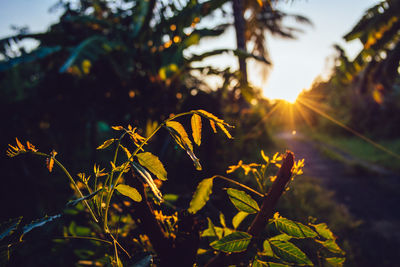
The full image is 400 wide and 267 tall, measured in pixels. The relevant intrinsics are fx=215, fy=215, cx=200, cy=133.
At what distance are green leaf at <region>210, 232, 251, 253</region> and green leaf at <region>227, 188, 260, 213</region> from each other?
54 millimetres

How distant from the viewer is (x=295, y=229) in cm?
43

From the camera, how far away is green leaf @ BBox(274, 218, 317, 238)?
417 millimetres

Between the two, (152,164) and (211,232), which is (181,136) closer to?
(152,164)

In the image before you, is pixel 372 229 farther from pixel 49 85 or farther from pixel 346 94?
pixel 346 94

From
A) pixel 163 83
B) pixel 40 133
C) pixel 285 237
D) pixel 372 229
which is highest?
pixel 163 83

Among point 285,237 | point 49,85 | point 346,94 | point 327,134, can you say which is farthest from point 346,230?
point 346,94

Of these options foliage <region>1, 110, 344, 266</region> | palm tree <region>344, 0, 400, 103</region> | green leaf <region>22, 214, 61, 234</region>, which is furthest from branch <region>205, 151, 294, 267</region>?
palm tree <region>344, 0, 400, 103</region>

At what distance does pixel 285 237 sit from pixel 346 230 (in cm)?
341

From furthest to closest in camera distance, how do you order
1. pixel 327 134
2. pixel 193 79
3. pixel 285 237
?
pixel 327 134
pixel 193 79
pixel 285 237

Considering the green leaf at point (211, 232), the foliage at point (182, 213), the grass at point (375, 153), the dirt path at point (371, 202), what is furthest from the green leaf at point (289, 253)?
the grass at point (375, 153)

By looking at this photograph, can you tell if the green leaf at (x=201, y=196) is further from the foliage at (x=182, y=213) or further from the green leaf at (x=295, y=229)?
the green leaf at (x=295, y=229)

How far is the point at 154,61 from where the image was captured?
337cm

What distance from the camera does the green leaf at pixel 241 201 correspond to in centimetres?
46

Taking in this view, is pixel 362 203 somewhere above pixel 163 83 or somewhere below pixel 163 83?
below
